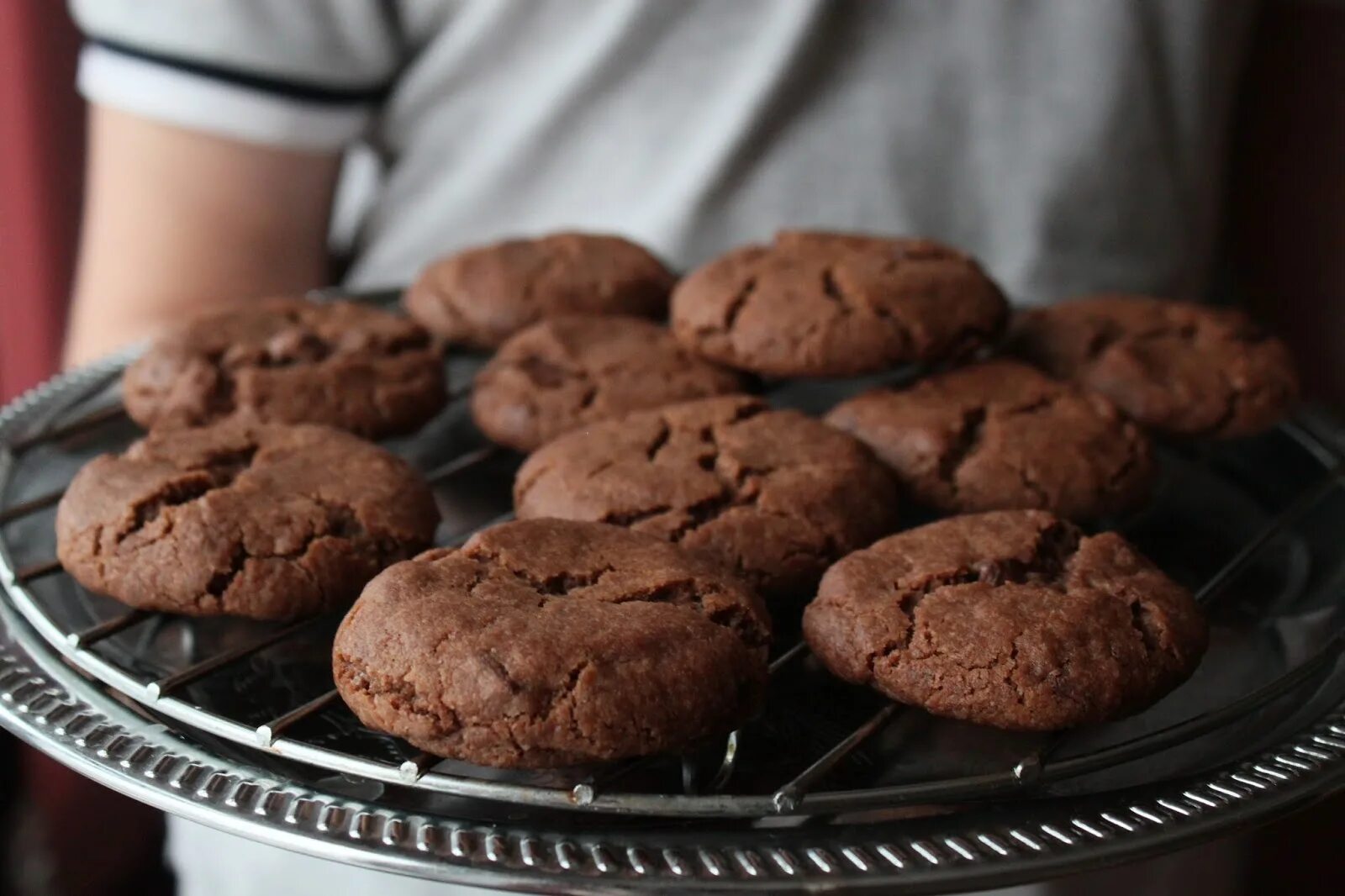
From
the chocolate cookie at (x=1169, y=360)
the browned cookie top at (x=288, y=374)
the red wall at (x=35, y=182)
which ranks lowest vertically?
the red wall at (x=35, y=182)

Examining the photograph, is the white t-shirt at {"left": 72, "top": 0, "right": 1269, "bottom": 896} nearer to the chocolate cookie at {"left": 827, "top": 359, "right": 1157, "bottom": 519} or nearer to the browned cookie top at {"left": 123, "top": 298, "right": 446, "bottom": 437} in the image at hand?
the browned cookie top at {"left": 123, "top": 298, "right": 446, "bottom": 437}

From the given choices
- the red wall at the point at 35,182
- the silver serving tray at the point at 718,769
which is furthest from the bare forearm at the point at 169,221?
the silver serving tray at the point at 718,769

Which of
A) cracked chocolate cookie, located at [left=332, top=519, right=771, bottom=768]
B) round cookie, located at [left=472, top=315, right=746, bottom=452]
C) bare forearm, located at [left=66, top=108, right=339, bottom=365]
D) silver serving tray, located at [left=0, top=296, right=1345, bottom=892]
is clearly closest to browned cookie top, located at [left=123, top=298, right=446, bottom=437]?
round cookie, located at [left=472, top=315, right=746, bottom=452]

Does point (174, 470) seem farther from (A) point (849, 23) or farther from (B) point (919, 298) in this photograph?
(A) point (849, 23)

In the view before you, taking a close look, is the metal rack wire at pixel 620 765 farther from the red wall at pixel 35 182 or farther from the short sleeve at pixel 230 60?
the red wall at pixel 35 182

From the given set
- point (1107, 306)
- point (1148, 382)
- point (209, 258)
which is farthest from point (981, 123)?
point (209, 258)

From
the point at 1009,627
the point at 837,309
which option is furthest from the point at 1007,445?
the point at 1009,627
